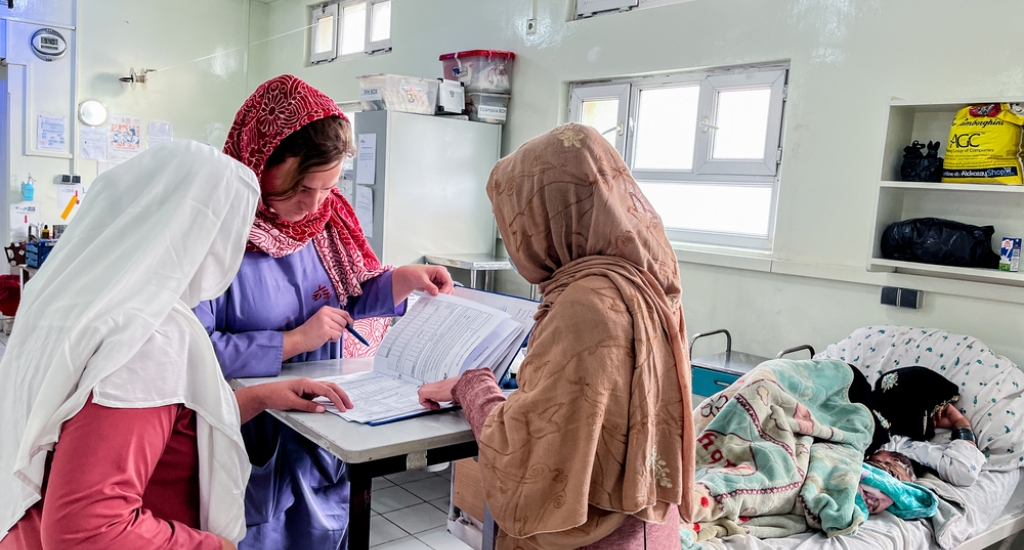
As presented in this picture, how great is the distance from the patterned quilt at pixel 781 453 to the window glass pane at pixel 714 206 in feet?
3.63

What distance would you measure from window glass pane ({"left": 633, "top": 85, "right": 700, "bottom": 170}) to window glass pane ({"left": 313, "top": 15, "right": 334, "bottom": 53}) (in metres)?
3.17

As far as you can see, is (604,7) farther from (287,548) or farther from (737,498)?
(287,548)

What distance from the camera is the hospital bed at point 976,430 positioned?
1.99m

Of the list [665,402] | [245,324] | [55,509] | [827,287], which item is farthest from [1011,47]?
[55,509]

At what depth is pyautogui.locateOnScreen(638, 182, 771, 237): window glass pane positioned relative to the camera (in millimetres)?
3537

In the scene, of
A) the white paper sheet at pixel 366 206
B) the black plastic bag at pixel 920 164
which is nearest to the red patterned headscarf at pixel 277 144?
the black plastic bag at pixel 920 164

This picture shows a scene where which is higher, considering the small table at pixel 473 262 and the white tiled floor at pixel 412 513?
the small table at pixel 473 262

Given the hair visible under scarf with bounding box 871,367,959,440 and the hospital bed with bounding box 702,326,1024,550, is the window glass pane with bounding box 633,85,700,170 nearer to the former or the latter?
the hospital bed with bounding box 702,326,1024,550

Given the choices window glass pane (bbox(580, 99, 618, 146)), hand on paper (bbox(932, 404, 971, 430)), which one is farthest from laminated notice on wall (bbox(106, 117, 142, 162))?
hand on paper (bbox(932, 404, 971, 430))

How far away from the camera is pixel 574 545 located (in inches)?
45.1

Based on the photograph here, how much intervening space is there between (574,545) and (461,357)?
1.28 ft

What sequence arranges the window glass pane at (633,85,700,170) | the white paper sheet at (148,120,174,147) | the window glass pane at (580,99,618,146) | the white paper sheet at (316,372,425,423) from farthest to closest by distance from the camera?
the white paper sheet at (148,120,174,147)
the window glass pane at (580,99,618,146)
the window glass pane at (633,85,700,170)
the white paper sheet at (316,372,425,423)

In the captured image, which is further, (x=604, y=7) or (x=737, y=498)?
(x=604, y=7)

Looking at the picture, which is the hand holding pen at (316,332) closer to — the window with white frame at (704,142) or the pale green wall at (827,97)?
the pale green wall at (827,97)
